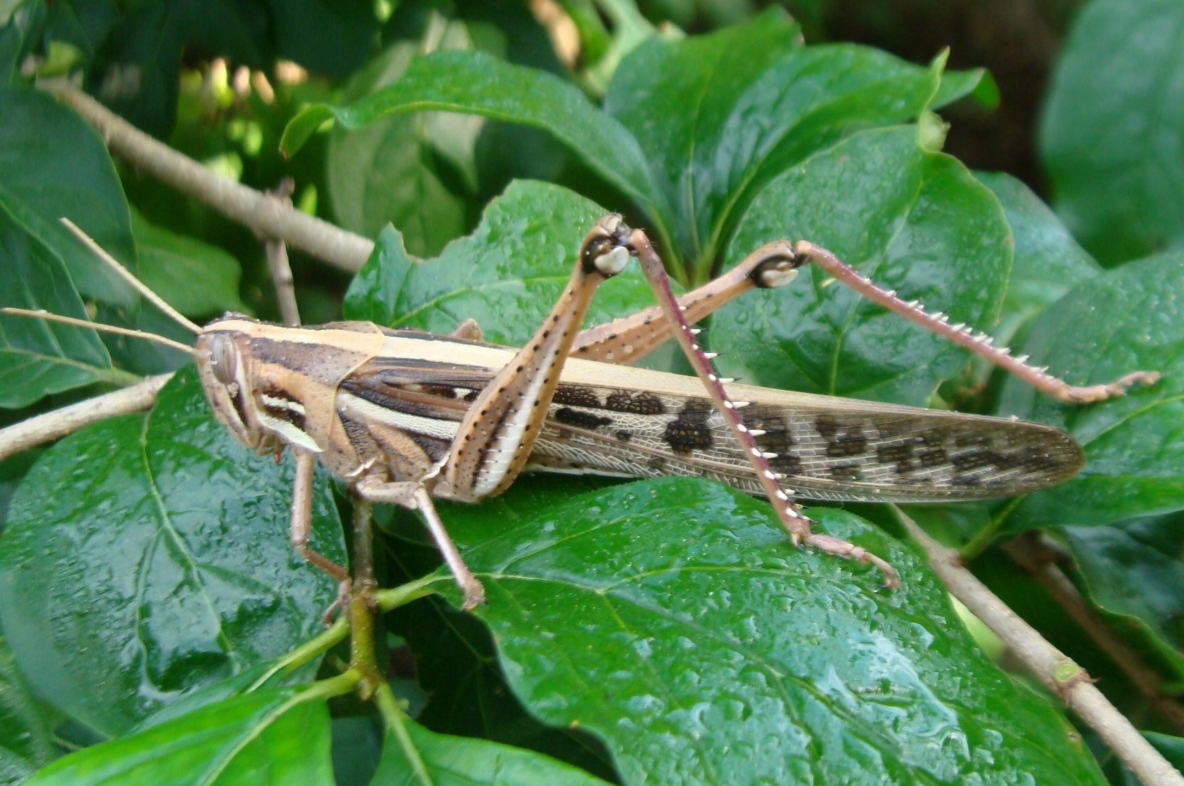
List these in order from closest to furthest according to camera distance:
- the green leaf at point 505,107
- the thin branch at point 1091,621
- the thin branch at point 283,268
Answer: the thin branch at point 1091,621 → the green leaf at point 505,107 → the thin branch at point 283,268

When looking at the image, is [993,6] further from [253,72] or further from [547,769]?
[547,769]

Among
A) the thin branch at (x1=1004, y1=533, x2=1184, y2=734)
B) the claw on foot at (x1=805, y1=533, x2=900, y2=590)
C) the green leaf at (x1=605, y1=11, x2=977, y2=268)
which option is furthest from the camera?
the green leaf at (x1=605, y1=11, x2=977, y2=268)

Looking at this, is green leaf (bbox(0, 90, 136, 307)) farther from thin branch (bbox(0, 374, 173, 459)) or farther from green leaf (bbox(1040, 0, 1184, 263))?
green leaf (bbox(1040, 0, 1184, 263))

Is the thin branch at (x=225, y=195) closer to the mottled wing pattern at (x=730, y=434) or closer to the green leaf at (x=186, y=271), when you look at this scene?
the green leaf at (x=186, y=271)

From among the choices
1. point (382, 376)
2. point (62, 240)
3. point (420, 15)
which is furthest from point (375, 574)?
point (420, 15)

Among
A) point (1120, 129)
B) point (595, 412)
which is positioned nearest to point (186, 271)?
point (595, 412)

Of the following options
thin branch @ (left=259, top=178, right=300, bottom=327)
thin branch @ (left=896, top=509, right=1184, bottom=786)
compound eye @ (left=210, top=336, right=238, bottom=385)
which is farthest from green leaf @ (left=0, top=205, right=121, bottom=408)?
thin branch @ (left=896, top=509, right=1184, bottom=786)

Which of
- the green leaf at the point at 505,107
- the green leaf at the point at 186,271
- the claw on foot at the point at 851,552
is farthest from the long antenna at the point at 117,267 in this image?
the claw on foot at the point at 851,552
